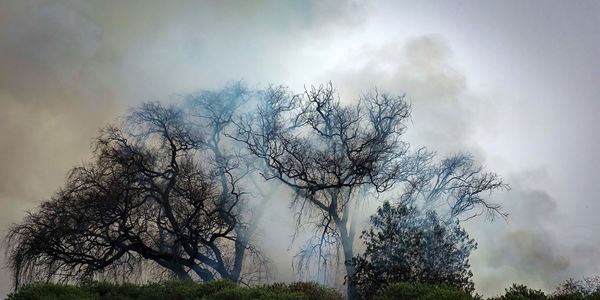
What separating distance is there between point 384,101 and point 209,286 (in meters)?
15.5

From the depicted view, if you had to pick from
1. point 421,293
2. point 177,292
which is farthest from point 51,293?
point 421,293

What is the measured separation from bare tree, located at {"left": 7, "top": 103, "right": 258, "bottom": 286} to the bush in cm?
1543

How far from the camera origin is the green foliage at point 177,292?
1700cm

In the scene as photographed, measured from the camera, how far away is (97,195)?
28.3 meters

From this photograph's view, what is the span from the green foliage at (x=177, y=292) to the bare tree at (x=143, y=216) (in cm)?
877

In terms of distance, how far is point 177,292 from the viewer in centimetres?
1827

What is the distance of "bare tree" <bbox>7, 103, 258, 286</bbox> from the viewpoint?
91.1 ft

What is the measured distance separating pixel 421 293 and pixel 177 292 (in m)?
7.51

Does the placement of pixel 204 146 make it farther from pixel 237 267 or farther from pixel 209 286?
pixel 209 286

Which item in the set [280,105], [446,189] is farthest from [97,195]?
[446,189]

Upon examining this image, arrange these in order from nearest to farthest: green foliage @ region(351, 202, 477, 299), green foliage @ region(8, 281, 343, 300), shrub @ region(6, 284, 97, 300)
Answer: green foliage @ region(8, 281, 343, 300) < shrub @ region(6, 284, 97, 300) < green foliage @ region(351, 202, 477, 299)

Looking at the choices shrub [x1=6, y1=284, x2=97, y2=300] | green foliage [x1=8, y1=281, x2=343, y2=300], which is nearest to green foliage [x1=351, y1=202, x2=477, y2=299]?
green foliage [x1=8, y1=281, x2=343, y2=300]

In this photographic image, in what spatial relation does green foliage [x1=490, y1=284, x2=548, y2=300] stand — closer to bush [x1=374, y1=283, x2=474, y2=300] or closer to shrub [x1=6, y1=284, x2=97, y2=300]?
bush [x1=374, y1=283, x2=474, y2=300]

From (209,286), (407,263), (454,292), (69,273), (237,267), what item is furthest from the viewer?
(237,267)
